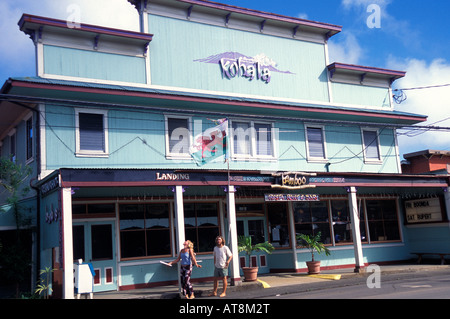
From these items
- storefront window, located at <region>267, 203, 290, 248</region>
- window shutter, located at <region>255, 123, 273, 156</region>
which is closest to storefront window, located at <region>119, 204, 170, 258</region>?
window shutter, located at <region>255, 123, 273, 156</region>

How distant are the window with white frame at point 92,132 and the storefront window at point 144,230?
2.21 m

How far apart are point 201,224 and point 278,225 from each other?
3.42 metres

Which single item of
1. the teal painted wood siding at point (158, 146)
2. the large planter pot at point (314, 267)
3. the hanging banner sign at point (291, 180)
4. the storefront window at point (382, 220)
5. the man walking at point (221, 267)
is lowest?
the large planter pot at point (314, 267)

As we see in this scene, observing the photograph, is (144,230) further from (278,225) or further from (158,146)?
(278,225)

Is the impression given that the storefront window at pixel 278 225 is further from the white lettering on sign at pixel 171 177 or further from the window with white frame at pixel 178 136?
the white lettering on sign at pixel 171 177

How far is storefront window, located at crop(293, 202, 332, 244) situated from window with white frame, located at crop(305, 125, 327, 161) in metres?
2.02

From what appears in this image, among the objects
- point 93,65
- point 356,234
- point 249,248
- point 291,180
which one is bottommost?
point 249,248

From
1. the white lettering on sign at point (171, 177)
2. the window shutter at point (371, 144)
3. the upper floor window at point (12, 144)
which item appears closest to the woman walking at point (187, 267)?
the white lettering on sign at point (171, 177)

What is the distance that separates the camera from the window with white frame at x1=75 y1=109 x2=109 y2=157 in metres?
16.5

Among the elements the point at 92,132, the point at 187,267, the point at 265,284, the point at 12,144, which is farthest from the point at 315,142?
the point at 12,144

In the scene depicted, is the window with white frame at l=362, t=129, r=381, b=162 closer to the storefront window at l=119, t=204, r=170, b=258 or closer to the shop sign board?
the shop sign board

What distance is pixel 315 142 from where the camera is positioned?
2097cm

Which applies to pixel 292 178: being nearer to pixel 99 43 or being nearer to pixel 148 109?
pixel 148 109

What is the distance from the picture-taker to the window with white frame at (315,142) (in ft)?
68.1
